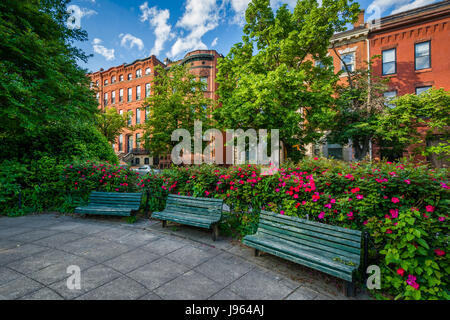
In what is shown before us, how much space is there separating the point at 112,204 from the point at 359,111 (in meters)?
16.0

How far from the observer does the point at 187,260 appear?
145 inches

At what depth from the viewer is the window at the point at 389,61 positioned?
17188mm

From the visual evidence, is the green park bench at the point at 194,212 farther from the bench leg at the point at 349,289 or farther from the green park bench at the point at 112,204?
the bench leg at the point at 349,289

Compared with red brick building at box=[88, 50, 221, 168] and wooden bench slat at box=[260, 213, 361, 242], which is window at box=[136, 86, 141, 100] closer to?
red brick building at box=[88, 50, 221, 168]

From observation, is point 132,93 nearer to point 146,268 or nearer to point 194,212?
point 194,212

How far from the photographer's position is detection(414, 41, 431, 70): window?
16234mm

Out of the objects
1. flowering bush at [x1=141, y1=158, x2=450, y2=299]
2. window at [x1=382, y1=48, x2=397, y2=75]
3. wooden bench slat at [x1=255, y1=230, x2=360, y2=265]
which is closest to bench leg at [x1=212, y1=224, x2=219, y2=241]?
flowering bush at [x1=141, y1=158, x2=450, y2=299]

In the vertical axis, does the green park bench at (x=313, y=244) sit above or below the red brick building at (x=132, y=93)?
below

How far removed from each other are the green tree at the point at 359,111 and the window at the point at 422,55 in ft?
15.8

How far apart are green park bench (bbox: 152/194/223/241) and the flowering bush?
1.29 feet

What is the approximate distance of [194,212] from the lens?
16.8 ft

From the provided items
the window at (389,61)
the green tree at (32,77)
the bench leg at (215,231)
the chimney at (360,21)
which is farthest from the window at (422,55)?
the green tree at (32,77)

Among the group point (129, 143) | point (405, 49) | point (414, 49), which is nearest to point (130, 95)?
point (129, 143)
